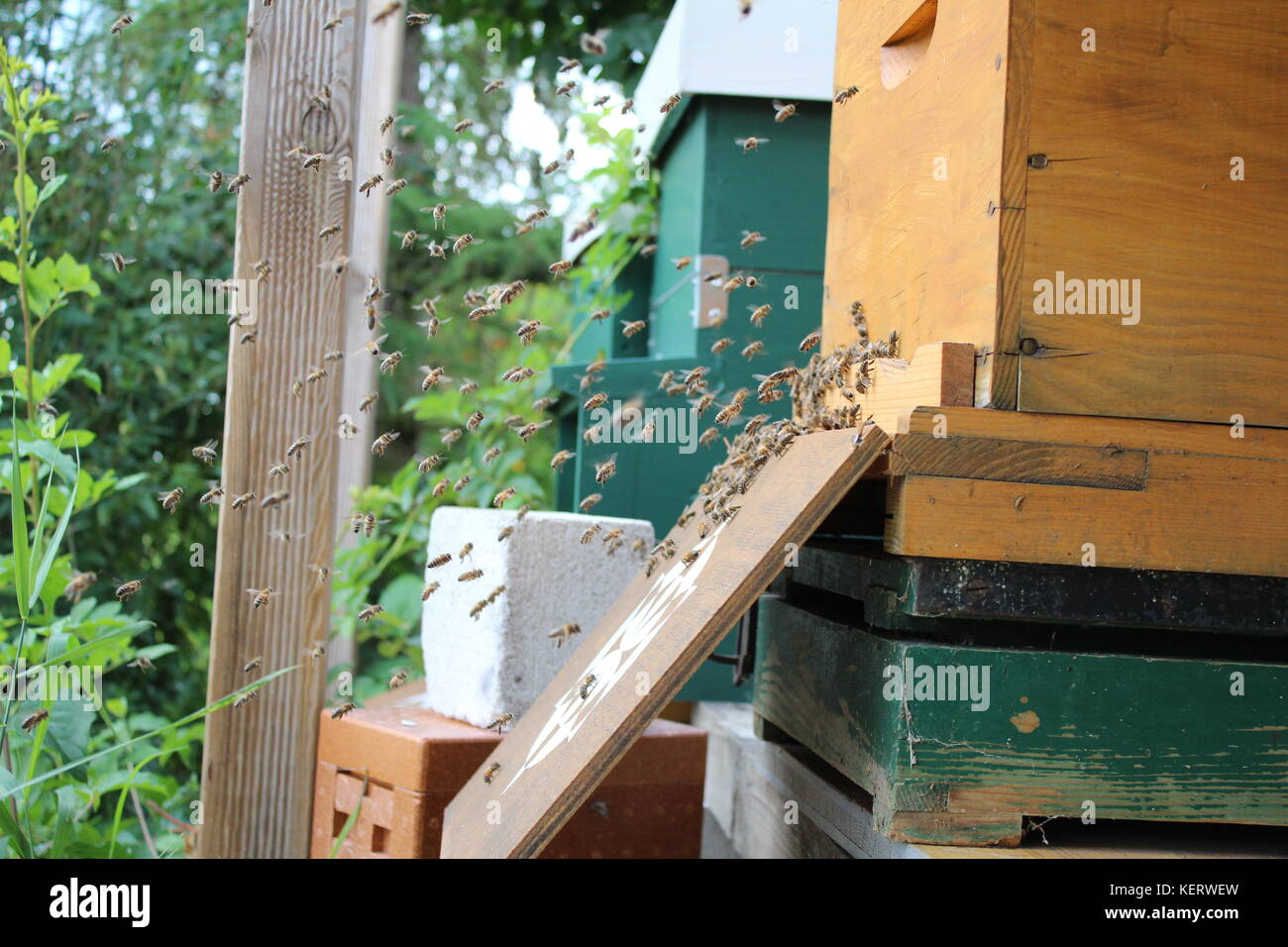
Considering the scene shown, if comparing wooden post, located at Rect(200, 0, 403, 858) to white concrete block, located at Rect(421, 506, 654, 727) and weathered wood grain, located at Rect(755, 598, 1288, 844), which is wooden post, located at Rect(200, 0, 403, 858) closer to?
white concrete block, located at Rect(421, 506, 654, 727)


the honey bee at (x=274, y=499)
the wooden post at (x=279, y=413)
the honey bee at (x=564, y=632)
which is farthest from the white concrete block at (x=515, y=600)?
the honey bee at (x=274, y=499)

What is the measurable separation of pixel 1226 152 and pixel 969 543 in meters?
0.74

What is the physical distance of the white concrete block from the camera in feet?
8.77

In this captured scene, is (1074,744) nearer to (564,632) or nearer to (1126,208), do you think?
(1126,208)

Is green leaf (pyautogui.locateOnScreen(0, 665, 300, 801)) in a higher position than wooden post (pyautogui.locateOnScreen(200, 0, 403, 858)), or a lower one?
lower

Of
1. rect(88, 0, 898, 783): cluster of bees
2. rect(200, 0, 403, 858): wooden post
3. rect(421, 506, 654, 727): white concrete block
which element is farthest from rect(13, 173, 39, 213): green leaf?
rect(421, 506, 654, 727): white concrete block

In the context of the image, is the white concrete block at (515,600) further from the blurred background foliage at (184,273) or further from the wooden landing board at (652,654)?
the blurred background foliage at (184,273)

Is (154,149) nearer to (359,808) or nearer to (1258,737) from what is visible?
(359,808)

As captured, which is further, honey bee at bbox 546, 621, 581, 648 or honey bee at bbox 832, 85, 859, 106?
honey bee at bbox 546, 621, 581, 648

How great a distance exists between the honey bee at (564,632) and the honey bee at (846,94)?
4.41 ft

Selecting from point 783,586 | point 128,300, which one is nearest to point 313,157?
point 783,586

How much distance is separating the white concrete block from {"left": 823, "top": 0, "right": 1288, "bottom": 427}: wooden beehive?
1.22m

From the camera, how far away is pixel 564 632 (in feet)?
A: 8.75

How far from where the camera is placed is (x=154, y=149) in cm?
575
